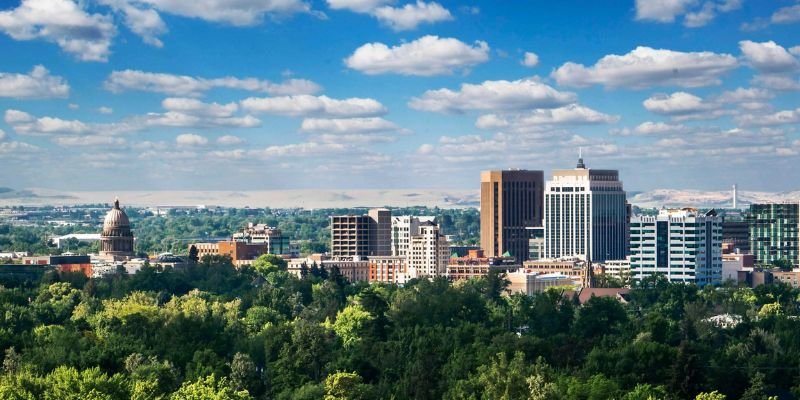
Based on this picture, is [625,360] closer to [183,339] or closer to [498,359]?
[498,359]

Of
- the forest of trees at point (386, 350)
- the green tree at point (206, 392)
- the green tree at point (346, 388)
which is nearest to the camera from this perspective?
the green tree at point (206, 392)

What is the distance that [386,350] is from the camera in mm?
118188

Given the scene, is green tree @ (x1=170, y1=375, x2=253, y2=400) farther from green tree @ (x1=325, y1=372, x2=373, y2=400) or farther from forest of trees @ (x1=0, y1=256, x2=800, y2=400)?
green tree @ (x1=325, y1=372, x2=373, y2=400)

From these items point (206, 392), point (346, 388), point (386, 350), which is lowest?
point (346, 388)

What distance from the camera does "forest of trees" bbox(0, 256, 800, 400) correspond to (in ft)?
305

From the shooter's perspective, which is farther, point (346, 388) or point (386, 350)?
point (386, 350)

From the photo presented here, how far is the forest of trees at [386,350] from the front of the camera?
305 feet

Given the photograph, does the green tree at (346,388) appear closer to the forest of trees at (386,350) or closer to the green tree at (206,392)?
the forest of trees at (386,350)

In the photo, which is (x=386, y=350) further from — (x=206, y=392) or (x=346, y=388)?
(x=206, y=392)

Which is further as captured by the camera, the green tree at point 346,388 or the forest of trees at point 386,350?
the green tree at point 346,388

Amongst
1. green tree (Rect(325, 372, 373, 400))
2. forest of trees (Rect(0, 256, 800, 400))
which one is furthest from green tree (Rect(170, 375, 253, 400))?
green tree (Rect(325, 372, 373, 400))

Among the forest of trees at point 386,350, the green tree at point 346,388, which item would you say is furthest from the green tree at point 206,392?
the green tree at point 346,388

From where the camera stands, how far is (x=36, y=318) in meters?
139

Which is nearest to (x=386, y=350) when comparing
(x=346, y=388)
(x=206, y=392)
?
(x=346, y=388)
